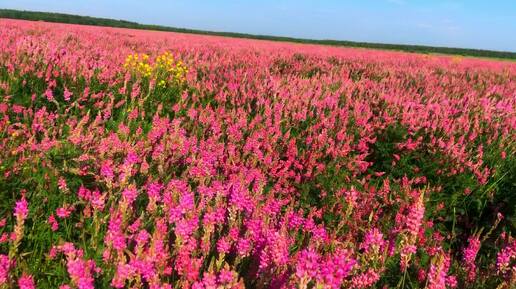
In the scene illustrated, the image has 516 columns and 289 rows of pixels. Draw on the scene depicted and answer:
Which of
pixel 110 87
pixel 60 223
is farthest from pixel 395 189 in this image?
pixel 110 87

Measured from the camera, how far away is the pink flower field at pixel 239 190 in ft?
5.28

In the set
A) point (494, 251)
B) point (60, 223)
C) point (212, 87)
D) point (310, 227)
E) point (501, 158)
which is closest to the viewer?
point (60, 223)

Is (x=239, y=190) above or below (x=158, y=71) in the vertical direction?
below

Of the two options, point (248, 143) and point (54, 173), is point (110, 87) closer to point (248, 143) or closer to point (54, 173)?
point (248, 143)

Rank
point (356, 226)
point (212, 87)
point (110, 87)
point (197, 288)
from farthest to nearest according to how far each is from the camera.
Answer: point (212, 87), point (110, 87), point (356, 226), point (197, 288)

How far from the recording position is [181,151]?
280 cm

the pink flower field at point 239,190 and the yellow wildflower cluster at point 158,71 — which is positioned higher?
the yellow wildflower cluster at point 158,71

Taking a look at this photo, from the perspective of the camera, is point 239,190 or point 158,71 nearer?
point 239,190

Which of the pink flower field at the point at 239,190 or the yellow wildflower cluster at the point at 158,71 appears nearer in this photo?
the pink flower field at the point at 239,190

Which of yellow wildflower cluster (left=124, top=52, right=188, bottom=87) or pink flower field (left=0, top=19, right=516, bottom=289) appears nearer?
pink flower field (left=0, top=19, right=516, bottom=289)

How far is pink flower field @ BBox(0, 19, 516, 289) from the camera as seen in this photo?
1.61 metres

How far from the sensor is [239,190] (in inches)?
82.0

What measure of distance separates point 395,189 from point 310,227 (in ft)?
5.03

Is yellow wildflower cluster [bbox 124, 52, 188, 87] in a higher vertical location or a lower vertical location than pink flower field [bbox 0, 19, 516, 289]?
higher
